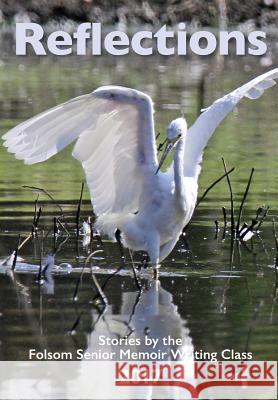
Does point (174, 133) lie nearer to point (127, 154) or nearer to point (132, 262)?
point (127, 154)

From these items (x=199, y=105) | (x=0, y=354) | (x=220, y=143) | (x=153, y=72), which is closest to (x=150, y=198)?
(x=0, y=354)

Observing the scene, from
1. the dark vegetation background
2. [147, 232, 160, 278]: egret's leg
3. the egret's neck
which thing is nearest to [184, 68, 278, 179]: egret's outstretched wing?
the egret's neck

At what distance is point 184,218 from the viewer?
9.90 metres

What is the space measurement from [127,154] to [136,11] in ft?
77.1

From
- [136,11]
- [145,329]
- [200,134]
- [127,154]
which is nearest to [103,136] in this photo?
Answer: [127,154]

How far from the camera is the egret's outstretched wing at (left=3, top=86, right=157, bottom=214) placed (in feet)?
30.7

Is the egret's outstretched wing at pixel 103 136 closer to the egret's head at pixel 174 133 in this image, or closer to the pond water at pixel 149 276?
the egret's head at pixel 174 133

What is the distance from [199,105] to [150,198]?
11.5 meters

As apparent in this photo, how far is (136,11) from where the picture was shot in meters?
32.8

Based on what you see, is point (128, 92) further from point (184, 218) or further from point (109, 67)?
point (109, 67)

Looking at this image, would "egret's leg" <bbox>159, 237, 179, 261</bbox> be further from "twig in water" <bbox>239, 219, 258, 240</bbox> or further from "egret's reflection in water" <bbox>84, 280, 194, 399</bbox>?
"twig in water" <bbox>239, 219, 258, 240</bbox>

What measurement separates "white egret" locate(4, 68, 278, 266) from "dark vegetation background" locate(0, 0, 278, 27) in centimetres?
2230

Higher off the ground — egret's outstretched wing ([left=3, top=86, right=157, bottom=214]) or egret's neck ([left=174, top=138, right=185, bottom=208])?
egret's outstretched wing ([left=3, top=86, right=157, bottom=214])

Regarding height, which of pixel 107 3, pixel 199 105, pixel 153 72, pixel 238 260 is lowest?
pixel 238 260
